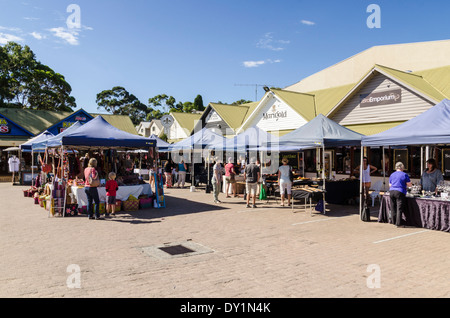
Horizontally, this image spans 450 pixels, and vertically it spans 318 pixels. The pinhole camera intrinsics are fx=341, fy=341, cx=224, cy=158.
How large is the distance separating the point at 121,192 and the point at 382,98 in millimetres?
13444

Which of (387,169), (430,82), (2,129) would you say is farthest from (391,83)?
(2,129)

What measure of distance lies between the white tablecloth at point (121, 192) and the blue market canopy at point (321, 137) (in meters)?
5.32

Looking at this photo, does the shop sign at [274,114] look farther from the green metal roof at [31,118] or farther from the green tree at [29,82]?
the green tree at [29,82]

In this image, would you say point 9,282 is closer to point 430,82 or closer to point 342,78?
point 430,82

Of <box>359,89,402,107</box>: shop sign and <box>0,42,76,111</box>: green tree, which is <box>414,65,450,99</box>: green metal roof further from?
<box>0,42,76,111</box>: green tree

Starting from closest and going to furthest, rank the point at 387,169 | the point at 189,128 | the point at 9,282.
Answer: the point at 9,282, the point at 387,169, the point at 189,128

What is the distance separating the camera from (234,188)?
52.6 ft

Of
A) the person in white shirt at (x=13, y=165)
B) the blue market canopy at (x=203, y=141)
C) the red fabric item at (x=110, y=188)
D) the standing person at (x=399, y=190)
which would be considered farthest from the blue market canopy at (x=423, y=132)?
the person in white shirt at (x=13, y=165)

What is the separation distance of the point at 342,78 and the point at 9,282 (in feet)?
111

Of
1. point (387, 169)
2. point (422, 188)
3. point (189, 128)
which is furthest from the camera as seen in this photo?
point (189, 128)

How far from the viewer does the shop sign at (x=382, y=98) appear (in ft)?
54.2

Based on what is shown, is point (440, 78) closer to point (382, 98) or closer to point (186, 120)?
point (382, 98)

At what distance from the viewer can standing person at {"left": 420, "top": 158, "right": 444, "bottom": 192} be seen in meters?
9.52

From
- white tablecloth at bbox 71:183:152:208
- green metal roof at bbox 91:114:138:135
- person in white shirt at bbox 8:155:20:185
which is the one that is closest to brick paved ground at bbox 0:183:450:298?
white tablecloth at bbox 71:183:152:208
